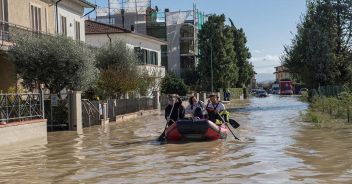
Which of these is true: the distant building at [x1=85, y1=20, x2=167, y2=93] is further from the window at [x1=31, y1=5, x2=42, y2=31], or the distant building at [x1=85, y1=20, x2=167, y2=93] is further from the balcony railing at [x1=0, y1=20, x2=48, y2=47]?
the balcony railing at [x1=0, y1=20, x2=48, y2=47]

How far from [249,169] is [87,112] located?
57.6 feet

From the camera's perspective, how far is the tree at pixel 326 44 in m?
47.4

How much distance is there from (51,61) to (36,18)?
5.33m

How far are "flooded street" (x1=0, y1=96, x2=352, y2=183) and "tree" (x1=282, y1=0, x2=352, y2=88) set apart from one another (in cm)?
2539

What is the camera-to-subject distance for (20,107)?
21.9m

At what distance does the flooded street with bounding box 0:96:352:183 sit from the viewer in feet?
40.1

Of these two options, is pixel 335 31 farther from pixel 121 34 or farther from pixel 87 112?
pixel 87 112

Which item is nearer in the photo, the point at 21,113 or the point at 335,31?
the point at 21,113

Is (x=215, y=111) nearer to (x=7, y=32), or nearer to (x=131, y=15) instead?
(x=7, y=32)

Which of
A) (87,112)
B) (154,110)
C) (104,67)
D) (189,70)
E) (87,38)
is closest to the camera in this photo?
(87,112)

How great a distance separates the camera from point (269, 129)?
25438 mm

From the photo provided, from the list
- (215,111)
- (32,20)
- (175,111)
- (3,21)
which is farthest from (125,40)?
(215,111)

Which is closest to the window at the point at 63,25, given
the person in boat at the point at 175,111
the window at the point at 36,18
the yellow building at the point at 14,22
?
the yellow building at the point at 14,22


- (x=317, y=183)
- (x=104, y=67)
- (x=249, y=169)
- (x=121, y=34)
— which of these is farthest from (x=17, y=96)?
(x=121, y=34)
